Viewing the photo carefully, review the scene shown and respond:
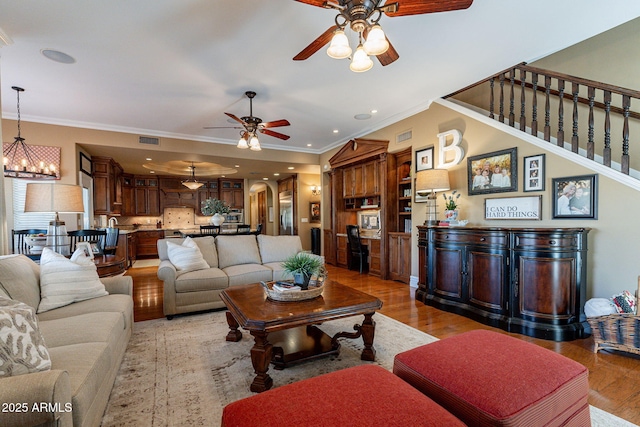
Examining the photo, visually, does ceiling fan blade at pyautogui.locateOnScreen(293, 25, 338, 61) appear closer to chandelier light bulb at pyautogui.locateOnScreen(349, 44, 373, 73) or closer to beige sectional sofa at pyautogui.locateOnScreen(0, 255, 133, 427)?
chandelier light bulb at pyautogui.locateOnScreen(349, 44, 373, 73)

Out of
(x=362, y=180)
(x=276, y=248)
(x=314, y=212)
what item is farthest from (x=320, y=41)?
(x=314, y=212)

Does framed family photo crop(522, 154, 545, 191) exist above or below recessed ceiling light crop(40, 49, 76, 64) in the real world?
below

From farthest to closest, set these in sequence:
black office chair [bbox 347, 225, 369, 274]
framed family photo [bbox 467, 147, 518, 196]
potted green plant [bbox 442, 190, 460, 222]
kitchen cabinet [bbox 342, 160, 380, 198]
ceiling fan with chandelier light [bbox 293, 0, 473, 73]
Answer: black office chair [bbox 347, 225, 369, 274], kitchen cabinet [bbox 342, 160, 380, 198], potted green plant [bbox 442, 190, 460, 222], framed family photo [bbox 467, 147, 518, 196], ceiling fan with chandelier light [bbox 293, 0, 473, 73]

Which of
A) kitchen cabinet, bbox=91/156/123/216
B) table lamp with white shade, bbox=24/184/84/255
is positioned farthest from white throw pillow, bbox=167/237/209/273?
kitchen cabinet, bbox=91/156/123/216

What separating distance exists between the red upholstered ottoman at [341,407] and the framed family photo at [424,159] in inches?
156

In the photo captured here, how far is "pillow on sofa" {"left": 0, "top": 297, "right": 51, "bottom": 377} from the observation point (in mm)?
1107

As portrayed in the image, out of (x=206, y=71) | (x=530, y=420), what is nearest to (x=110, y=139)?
(x=206, y=71)

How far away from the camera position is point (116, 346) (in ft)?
6.46

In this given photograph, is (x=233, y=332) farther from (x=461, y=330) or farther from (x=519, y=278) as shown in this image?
(x=519, y=278)

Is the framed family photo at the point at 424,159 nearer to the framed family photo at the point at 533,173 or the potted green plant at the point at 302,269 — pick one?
the framed family photo at the point at 533,173

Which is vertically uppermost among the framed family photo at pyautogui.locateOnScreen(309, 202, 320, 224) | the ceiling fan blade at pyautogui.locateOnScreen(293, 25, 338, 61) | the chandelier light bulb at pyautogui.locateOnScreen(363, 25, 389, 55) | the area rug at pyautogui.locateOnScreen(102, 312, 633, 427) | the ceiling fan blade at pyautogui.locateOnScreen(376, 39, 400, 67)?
the ceiling fan blade at pyautogui.locateOnScreen(293, 25, 338, 61)

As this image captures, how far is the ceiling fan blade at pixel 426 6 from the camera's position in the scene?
1.81 m

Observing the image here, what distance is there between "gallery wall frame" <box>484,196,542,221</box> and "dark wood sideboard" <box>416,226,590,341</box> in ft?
1.91

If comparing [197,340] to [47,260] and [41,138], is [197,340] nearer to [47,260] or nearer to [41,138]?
[47,260]
